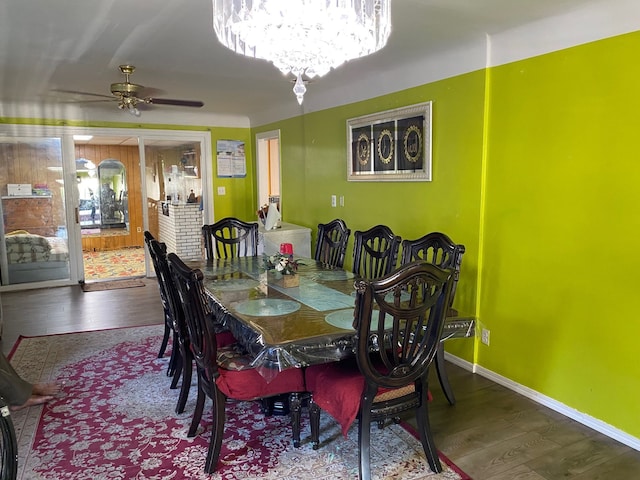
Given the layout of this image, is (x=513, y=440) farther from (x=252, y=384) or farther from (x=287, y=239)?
(x=287, y=239)

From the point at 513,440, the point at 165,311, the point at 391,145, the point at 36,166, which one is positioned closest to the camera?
the point at 513,440

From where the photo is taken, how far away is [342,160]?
4.63 metres

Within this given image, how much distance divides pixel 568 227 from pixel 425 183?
47.0 inches

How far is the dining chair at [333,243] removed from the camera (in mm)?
3582

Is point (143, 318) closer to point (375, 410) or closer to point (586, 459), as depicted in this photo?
point (375, 410)

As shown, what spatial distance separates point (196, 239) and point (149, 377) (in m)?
3.67

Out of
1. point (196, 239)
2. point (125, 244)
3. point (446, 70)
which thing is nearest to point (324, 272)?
point (446, 70)

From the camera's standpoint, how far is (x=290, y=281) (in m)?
2.80

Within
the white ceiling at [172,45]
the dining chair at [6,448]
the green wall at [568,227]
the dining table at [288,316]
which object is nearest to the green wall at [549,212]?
the green wall at [568,227]

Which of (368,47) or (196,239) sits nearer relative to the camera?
(368,47)

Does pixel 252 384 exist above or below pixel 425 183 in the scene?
below

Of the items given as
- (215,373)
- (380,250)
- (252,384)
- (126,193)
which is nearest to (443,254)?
(380,250)

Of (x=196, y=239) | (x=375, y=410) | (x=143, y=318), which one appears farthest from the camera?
(x=196, y=239)

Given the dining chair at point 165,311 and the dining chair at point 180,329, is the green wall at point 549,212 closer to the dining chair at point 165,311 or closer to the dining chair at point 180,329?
the dining chair at point 180,329
